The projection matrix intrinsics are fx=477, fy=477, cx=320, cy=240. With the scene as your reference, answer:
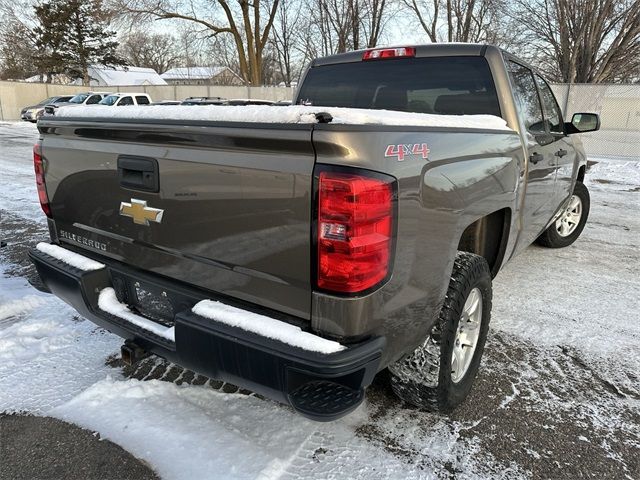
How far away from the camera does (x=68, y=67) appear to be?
45094mm

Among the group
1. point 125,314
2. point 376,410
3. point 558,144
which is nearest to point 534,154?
point 558,144

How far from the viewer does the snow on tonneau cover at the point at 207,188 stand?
1.76 metres

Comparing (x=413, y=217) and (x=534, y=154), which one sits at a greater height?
(x=534, y=154)

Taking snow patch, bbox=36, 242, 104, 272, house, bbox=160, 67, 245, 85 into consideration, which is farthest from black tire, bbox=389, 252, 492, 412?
house, bbox=160, 67, 245, 85

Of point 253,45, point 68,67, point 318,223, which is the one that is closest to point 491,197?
point 318,223

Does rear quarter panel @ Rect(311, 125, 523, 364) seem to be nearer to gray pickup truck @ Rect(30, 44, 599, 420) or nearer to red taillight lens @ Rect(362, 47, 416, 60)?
gray pickup truck @ Rect(30, 44, 599, 420)

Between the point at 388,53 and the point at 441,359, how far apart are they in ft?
7.64

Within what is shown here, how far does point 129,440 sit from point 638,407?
268cm

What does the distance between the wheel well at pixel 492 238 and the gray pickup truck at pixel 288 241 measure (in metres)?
0.02

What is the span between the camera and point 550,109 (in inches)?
164

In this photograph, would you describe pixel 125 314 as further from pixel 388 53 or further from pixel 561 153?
pixel 561 153

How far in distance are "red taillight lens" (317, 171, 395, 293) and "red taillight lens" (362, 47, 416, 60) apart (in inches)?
81.9

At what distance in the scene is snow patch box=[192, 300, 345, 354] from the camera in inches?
68.2

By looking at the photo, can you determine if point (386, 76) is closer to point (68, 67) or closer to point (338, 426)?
point (338, 426)
